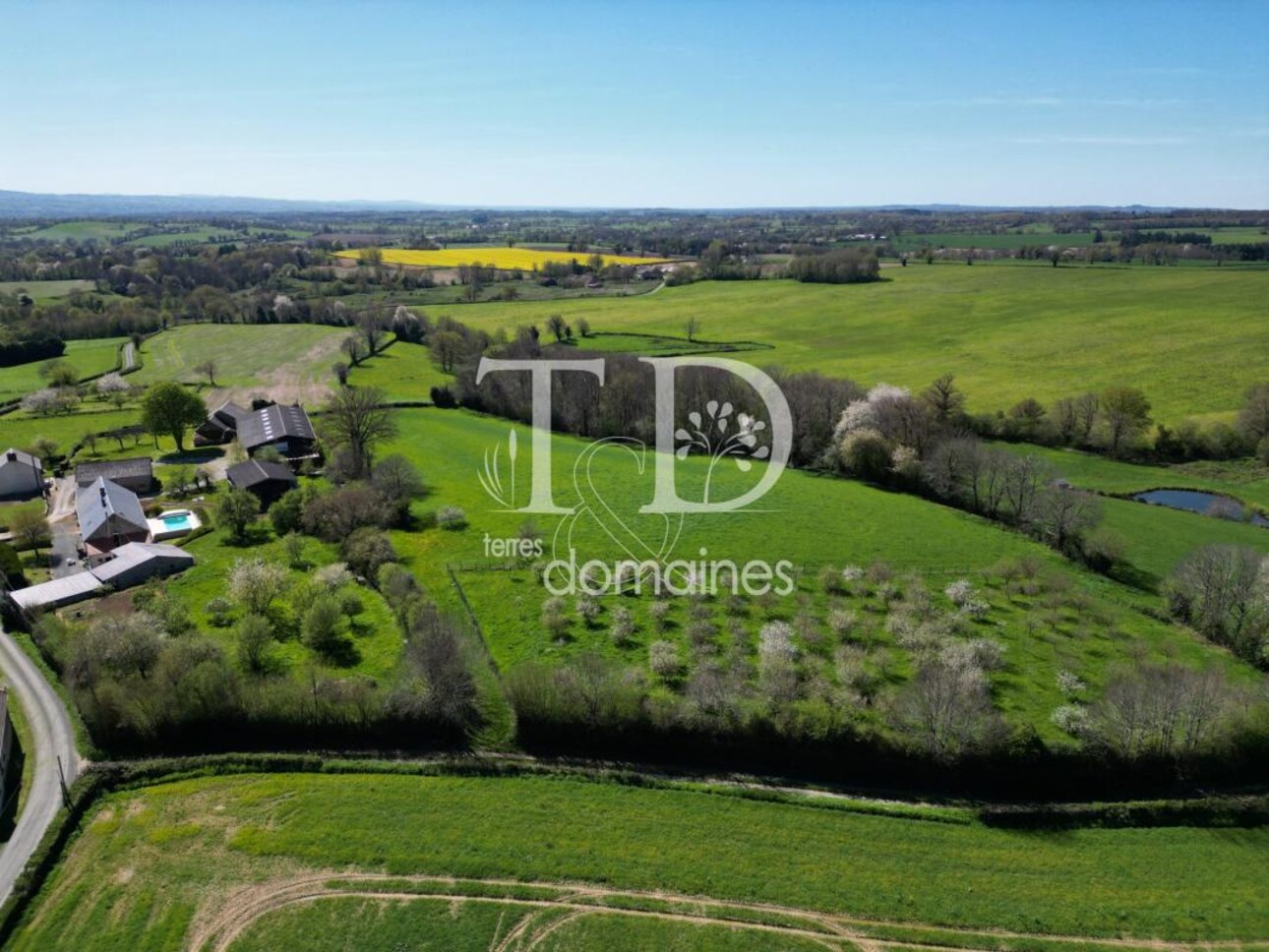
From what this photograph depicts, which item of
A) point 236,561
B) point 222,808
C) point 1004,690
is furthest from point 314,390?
point 1004,690

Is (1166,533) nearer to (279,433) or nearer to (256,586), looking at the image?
(256,586)

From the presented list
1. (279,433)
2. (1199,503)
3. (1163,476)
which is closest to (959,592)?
(1199,503)

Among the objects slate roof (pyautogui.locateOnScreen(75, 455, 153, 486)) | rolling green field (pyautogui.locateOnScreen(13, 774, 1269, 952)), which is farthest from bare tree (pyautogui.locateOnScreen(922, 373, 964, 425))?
slate roof (pyautogui.locateOnScreen(75, 455, 153, 486))

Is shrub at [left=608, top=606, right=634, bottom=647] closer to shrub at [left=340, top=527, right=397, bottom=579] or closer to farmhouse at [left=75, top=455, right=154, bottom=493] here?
shrub at [left=340, top=527, right=397, bottom=579]

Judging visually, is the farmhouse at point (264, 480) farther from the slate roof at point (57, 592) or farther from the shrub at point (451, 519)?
the shrub at point (451, 519)

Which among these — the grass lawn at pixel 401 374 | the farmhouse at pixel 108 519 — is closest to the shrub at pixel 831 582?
the farmhouse at pixel 108 519
